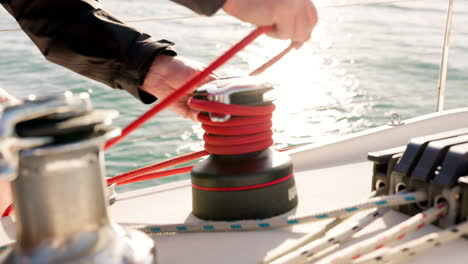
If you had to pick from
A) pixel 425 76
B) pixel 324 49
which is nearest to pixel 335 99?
pixel 425 76

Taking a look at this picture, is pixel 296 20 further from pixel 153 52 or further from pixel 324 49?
pixel 324 49

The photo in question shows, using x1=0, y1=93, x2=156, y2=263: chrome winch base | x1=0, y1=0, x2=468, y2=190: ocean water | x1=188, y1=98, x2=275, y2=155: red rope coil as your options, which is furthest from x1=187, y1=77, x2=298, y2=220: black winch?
x1=0, y1=0, x2=468, y2=190: ocean water

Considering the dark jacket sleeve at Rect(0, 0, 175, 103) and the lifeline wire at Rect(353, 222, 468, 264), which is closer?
the lifeline wire at Rect(353, 222, 468, 264)

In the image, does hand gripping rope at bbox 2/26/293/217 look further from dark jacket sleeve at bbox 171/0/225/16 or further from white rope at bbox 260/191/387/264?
white rope at bbox 260/191/387/264

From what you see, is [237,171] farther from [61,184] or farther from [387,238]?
[61,184]

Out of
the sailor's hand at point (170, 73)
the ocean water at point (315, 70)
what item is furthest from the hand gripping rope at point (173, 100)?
the ocean water at point (315, 70)

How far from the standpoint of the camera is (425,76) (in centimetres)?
838

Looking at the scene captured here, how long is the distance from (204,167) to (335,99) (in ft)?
21.6

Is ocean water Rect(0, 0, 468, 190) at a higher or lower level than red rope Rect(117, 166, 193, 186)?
lower

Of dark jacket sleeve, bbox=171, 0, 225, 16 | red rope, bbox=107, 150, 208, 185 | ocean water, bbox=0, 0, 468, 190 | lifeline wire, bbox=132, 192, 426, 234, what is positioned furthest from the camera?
ocean water, bbox=0, 0, 468, 190

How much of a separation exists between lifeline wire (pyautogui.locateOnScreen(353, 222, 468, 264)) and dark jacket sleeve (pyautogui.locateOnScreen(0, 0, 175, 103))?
596 mm

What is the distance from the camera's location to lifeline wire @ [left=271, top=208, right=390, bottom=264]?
82 cm

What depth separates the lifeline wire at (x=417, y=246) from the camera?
0.81m

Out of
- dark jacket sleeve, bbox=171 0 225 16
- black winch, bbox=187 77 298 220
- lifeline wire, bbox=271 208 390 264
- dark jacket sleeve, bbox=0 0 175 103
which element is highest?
dark jacket sleeve, bbox=171 0 225 16
